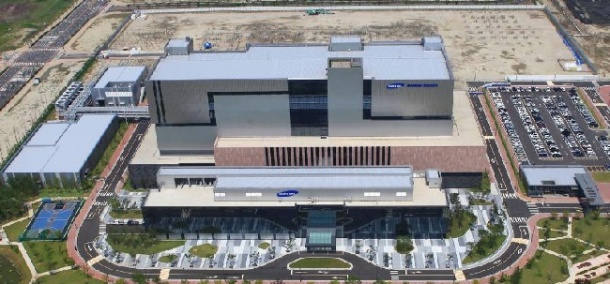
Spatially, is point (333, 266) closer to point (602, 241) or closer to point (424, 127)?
point (424, 127)

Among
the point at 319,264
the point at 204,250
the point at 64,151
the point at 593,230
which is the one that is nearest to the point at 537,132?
the point at 593,230

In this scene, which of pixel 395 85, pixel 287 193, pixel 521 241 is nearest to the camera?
pixel 521 241

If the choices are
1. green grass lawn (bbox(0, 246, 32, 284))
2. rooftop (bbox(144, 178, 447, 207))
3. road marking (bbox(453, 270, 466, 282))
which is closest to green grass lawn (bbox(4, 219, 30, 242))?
green grass lawn (bbox(0, 246, 32, 284))

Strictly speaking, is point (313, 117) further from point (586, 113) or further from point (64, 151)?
point (586, 113)

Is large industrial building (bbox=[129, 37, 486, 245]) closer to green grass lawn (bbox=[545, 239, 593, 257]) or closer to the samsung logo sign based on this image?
the samsung logo sign

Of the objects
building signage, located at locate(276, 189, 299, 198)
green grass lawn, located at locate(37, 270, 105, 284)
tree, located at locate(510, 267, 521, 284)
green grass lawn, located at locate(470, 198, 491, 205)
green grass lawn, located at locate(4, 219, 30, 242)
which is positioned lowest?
tree, located at locate(510, 267, 521, 284)

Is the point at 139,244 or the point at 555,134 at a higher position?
the point at 139,244

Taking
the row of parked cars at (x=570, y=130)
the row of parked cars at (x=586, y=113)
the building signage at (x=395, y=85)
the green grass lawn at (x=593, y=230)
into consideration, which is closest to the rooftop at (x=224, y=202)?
the building signage at (x=395, y=85)
